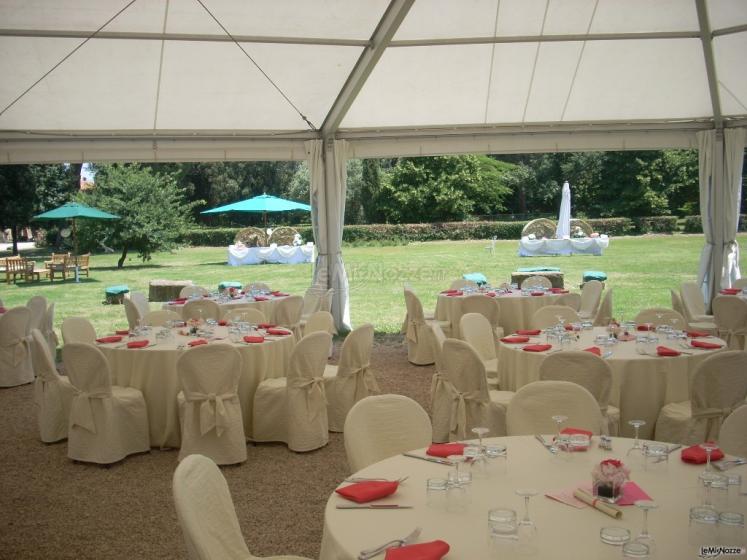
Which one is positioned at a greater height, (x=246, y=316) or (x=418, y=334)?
(x=246, y=316)

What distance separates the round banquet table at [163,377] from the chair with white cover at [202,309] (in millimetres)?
2281

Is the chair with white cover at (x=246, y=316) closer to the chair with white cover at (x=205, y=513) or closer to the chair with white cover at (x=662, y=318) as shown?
the chair with white cover at (x=662, y=318)

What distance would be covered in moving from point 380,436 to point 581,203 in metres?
30.8

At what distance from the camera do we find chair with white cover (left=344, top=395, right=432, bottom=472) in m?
3.42

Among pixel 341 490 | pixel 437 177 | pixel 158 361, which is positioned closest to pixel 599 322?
pixel 158 361

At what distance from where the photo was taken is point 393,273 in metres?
20.2

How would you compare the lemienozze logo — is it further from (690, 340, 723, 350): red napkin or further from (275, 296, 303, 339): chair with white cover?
(275, 296, 303, 339): chair with white cover

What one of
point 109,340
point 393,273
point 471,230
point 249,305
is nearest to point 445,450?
point 109,340

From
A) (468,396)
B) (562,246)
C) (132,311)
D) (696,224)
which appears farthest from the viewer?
(696,224)

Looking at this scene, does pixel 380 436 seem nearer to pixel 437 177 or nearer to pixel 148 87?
pixel 148 87

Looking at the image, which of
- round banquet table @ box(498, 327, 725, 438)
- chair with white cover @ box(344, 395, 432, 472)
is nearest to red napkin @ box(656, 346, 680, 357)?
round banquet table @ box(498, 327, 725, 438)

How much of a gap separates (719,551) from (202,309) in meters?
7.06

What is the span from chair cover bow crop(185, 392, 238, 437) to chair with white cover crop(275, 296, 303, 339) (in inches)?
134

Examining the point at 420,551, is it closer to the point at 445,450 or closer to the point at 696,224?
the point at 445,450
